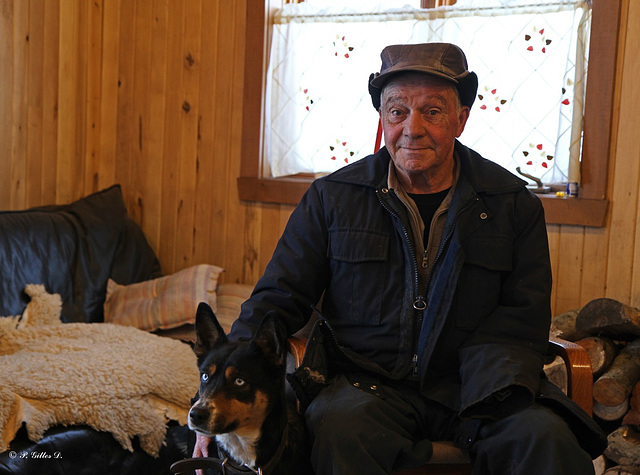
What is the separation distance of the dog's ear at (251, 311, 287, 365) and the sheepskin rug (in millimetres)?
867

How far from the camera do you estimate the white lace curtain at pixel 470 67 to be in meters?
2.83

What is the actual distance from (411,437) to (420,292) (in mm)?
385

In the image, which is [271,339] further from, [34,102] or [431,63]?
[34,102]

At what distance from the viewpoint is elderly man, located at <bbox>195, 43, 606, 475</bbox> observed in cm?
166

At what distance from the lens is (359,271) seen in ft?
6.37

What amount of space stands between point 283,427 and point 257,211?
187 centimetres

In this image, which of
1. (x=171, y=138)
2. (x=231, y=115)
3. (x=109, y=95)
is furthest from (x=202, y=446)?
(x=109, y=95)

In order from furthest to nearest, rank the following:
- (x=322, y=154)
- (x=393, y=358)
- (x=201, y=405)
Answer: (x=322, y=154) → (x=393, y=358) → (x=201, y=405)

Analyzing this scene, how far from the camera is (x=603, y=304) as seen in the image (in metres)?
2.48

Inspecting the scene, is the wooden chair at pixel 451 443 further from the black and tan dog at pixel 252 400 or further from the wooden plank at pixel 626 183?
the wooden plank at pixel 626 183

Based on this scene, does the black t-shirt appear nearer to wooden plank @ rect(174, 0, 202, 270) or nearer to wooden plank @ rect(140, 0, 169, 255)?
wooden plank @ rect(174, 0, 202, 270)

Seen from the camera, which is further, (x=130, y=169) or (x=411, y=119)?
(x=130, y=169)

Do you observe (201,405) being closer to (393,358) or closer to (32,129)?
(393,358)

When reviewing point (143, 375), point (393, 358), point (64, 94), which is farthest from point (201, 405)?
point (64, 94)
